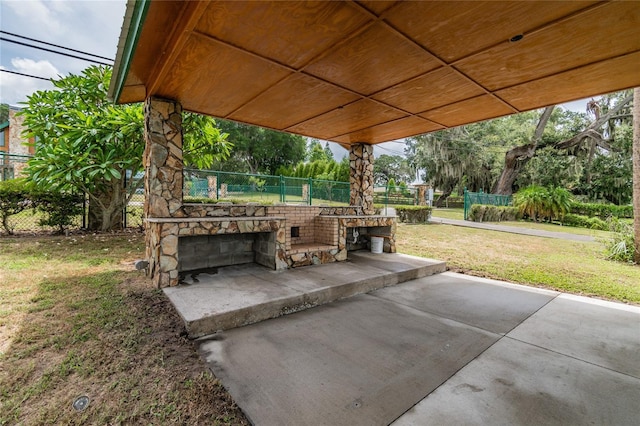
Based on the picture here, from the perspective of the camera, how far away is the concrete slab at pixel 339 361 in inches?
70.0

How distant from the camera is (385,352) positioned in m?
2.47

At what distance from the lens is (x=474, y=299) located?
12.8 feet

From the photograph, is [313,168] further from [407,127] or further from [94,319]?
[94,319]

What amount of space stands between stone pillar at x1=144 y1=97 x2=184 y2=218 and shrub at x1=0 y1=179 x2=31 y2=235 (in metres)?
4.32

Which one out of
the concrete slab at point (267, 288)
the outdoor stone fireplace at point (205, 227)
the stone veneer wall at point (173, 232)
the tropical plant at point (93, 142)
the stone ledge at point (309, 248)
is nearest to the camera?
the concrete slab at point (267, 288)

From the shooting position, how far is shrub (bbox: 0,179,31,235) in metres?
6.04

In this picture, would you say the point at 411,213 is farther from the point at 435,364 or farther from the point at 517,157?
the point at 517,157

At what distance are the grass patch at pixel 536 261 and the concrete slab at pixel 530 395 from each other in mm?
2837

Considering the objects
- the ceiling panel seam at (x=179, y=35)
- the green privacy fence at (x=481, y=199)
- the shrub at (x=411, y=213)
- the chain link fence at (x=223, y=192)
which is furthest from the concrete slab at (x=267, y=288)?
the green privacy fence at (x=481, y=199)

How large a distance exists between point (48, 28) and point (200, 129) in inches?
203

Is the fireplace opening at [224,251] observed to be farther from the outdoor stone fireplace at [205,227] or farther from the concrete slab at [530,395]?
the concrete slab at [530,395]

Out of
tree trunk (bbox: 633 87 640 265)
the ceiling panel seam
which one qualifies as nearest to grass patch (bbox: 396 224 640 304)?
tree trunk (bbox: 633 87 640 265)

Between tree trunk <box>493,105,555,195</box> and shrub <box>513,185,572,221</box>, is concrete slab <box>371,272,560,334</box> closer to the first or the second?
shrub <box>513,185,572,221</box>

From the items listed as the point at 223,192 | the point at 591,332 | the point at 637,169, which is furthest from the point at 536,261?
the point at 223,192
